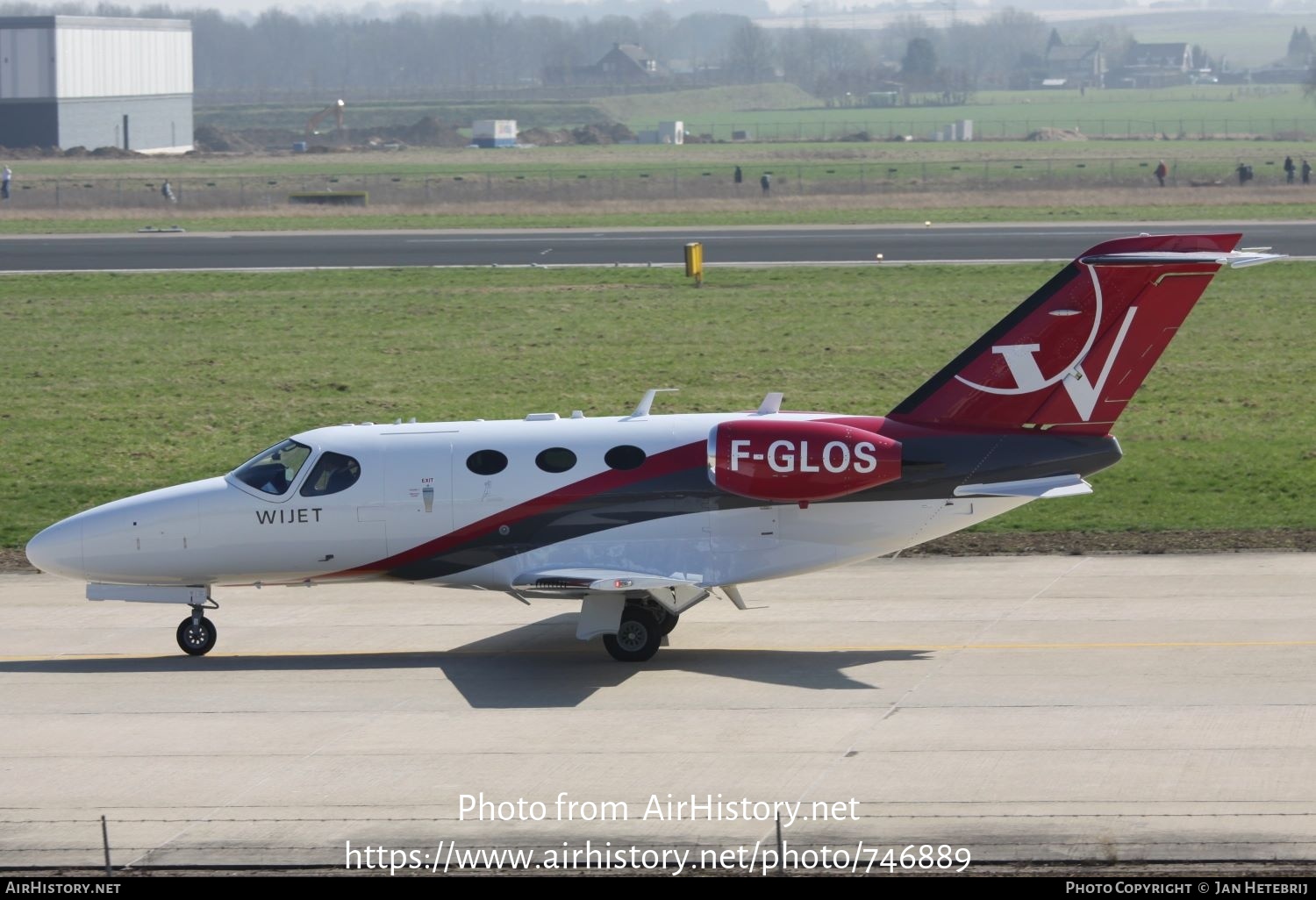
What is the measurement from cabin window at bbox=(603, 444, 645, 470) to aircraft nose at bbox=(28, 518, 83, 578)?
6.10m

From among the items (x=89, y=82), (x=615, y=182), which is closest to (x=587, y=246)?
(x=615, y=182)

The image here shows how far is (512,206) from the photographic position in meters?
76.7

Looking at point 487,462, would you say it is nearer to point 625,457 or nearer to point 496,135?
point 625,457

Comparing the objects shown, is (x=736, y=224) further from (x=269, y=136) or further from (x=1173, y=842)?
(x=269, y=136)

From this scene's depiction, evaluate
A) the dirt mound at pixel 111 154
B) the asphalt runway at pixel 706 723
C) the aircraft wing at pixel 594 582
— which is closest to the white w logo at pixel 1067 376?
the asphalt runway at pixel 706 723

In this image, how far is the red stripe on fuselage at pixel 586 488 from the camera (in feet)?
59.1

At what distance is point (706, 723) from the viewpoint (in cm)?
1564

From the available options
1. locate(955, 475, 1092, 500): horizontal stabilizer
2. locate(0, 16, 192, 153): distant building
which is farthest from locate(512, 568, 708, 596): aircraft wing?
locate(0, 16, 192, 153): distant building

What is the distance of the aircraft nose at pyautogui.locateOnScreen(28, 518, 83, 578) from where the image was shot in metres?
18.5

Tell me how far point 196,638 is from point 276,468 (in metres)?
2.18

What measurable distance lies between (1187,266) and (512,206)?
61.3m

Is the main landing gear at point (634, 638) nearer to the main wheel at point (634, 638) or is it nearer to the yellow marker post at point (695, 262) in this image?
the main wheel at point (634, 638)

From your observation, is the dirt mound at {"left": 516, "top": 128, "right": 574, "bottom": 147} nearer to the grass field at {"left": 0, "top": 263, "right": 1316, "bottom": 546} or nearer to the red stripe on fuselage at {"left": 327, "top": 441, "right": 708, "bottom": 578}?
the grass field at {"left": 0, "top": 263, "right": 1316, "bottom": 546}

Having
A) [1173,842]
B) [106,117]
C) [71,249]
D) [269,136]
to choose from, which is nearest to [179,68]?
[106,117]
